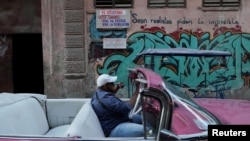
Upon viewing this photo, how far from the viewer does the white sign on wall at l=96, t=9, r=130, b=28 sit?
10516 mm

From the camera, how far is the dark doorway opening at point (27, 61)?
11.5 m

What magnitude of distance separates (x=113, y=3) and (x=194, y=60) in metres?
2.56

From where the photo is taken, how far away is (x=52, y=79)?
10.8 metres

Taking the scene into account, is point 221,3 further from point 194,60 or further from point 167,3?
point 194,60

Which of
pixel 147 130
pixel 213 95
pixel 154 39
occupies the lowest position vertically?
pixel 213 95

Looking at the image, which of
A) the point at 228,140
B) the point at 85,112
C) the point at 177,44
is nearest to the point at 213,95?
the point at 177,44

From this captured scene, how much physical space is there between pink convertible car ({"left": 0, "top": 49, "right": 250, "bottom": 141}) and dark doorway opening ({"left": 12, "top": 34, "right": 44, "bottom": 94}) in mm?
6743

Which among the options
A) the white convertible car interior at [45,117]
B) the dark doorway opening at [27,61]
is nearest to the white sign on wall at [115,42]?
the dark doorway opening at [27,61]

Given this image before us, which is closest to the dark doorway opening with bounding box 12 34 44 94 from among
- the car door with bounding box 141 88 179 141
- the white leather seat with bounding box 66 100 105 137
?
the white leather seat with bounding box 66 100 105 137

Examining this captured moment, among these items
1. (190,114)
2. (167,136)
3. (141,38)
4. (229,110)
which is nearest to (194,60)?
(141,38)

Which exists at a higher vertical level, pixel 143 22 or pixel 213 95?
pixel 143 22

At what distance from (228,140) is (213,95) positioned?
7546 millimetres

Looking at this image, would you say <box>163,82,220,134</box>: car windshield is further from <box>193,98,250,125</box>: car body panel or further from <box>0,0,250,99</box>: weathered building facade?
<box>0,0,250,99</box>: weathered building facade

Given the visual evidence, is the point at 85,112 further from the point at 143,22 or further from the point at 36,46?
the point at 36,46
